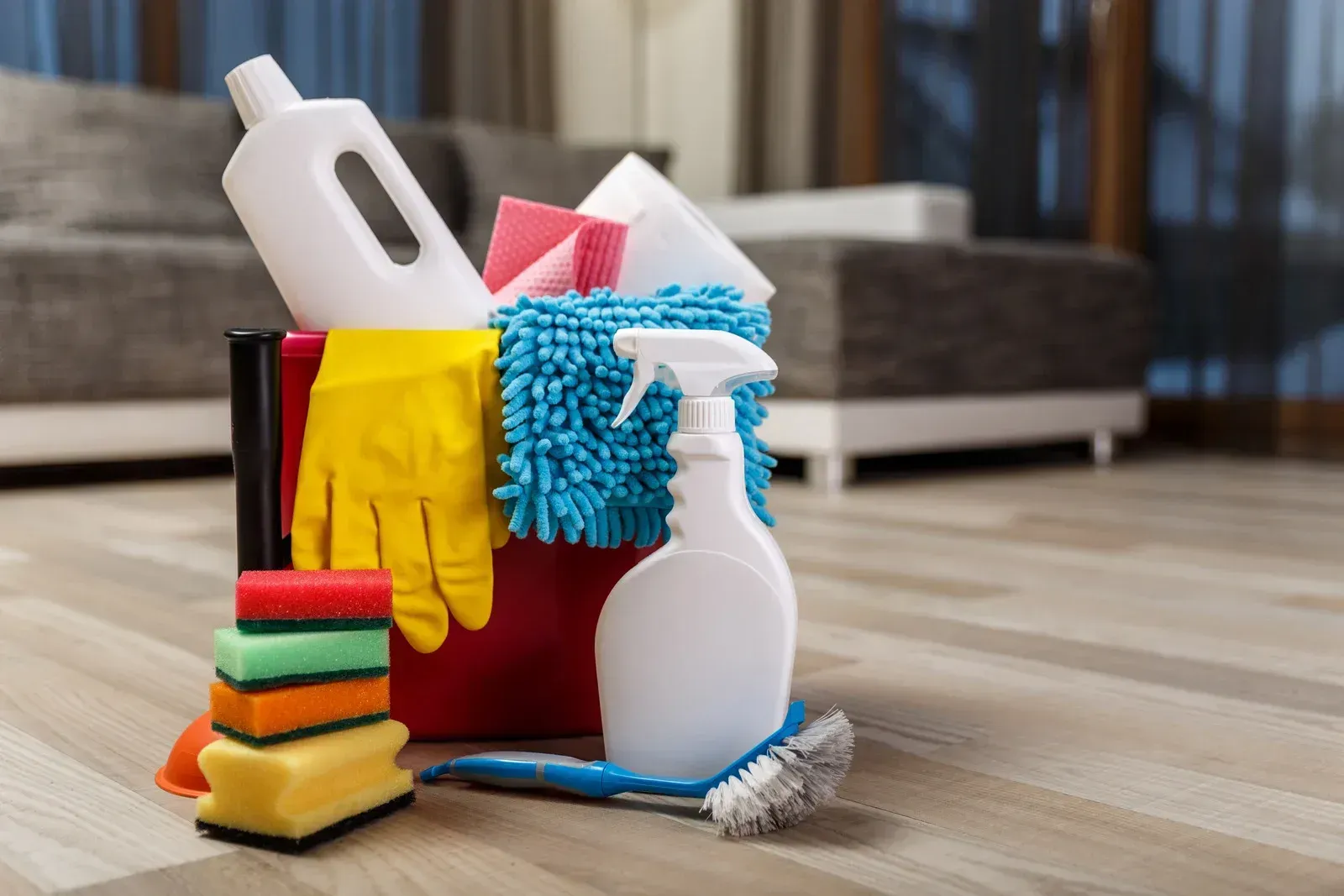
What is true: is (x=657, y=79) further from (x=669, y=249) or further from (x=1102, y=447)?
(x=669, y=249)

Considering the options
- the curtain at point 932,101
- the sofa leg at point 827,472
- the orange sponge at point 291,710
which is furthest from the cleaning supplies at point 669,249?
the curtain at point 932,101

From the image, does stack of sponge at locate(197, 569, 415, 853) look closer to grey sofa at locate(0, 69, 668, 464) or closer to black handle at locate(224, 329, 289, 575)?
black handle at locate(224, 329, 289, 575)

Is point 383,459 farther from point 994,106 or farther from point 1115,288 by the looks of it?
point 994,106

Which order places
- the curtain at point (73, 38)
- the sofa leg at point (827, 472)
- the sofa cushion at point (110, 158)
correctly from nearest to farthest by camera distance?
1. the sofa leg at point (827, 472)
2. the sofa cushion at point (110, 158)
3. the curtain at point (73, 38)

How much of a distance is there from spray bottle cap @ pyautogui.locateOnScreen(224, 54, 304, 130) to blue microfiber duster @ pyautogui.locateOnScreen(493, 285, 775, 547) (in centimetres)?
20

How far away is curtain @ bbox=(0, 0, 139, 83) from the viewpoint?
348cm

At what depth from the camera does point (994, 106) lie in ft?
12.6

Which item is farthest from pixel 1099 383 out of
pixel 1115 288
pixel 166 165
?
pixel 166 165

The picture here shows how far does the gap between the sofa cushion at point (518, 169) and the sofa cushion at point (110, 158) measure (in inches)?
24.0

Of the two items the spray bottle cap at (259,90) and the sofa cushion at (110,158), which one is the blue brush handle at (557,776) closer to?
the spray bottle cap at (259,90)

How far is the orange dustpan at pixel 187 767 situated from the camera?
83cm

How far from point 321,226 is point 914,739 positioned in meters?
0.53

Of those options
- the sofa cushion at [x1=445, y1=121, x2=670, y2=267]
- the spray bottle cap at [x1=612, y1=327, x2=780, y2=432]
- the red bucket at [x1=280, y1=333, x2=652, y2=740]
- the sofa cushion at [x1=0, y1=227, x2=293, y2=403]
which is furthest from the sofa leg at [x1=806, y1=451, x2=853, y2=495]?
the spray bottle cap at [x1=612, y1=327, x2=780, y2=432]

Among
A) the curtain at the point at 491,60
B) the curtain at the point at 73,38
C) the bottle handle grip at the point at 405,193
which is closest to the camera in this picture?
the bottle handle grip at the point at 405,193
